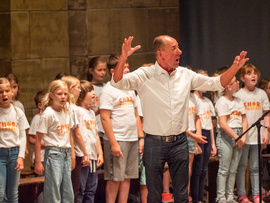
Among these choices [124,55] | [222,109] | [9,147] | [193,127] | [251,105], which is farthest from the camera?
[251,105]

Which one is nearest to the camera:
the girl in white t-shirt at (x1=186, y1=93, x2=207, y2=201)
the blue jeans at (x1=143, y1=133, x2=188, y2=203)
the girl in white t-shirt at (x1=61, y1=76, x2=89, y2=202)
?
the blue jeans at (x1=143, y1=133, x2=188, y2=203)

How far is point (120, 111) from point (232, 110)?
1.40 metres

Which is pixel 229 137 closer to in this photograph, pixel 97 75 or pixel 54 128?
pixel 97 75

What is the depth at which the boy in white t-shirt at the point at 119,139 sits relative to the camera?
6309 mm

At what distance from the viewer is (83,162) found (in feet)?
20.0

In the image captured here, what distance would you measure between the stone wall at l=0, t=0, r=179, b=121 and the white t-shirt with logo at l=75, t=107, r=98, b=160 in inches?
65.6

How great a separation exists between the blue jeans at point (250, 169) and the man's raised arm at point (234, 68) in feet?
7.86

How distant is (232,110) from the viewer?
23.2ft

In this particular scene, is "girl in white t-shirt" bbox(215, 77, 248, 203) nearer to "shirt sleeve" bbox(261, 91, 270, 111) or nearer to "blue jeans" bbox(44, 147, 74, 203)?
"shirt sleeve" bbox(261, 91, 270, 111)

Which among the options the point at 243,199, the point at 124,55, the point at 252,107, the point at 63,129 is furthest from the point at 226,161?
the point at 124,55

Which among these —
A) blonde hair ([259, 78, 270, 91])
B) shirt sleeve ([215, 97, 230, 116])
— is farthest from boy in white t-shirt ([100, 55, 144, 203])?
blonde hair ([259, 78, 270, 91])

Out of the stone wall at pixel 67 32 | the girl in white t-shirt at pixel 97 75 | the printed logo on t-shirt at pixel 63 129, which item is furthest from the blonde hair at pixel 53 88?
the stone wall at pixel 67 32

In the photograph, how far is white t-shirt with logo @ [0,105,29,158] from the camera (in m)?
5.72

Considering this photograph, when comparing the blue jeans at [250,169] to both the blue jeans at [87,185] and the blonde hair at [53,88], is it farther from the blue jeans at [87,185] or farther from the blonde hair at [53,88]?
the blonde hair at [53,88]
